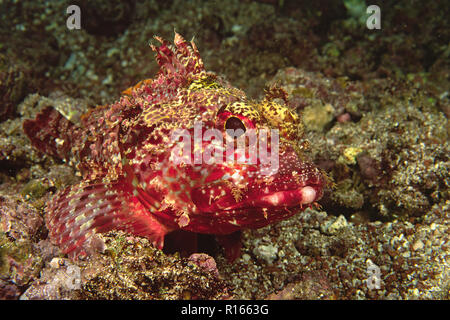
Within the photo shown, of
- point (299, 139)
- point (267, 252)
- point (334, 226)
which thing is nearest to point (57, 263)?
point (267, 252)

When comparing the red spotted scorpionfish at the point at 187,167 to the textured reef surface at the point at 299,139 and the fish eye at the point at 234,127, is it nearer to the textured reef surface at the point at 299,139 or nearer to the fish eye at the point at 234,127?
the fish eye at the point at 234,127

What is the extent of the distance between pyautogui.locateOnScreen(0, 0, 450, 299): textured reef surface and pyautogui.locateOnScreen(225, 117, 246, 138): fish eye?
64cm

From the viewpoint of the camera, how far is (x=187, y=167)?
2.55m

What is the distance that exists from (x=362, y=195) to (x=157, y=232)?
3.01m

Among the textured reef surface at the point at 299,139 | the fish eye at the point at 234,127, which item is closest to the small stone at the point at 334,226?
the textured reef surface at the point at 299,139

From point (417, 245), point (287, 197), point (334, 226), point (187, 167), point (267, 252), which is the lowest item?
point (267, 252)

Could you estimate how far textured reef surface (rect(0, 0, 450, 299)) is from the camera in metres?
2.69

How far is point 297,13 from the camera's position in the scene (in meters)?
8.56

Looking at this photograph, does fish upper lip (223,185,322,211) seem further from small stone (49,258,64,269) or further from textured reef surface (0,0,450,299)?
small stone (49,258,64,269)

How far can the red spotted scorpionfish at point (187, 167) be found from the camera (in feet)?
8.05

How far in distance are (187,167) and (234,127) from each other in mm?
526

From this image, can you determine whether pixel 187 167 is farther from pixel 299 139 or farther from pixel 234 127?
pixel 299 139
